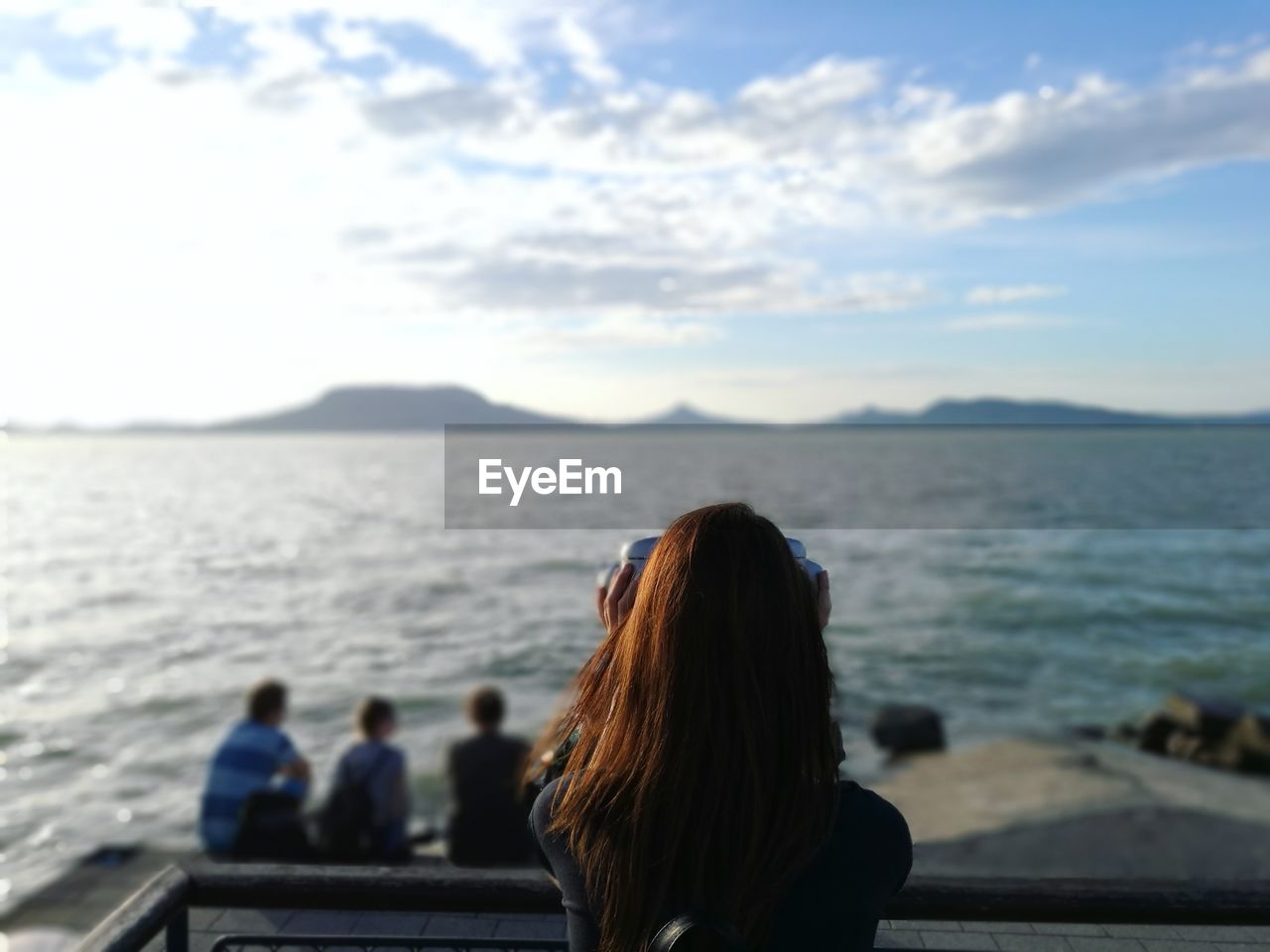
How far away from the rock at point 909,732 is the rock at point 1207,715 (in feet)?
14.1

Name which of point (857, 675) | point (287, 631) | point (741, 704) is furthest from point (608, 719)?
point (287, 631)

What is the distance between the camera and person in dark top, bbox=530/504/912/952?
1.82 metres

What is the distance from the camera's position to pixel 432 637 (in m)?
28.1

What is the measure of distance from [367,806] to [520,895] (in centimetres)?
566

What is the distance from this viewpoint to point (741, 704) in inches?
71.4

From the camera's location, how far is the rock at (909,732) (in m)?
17.3

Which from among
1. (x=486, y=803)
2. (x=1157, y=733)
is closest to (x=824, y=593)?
(x=486, y=803)

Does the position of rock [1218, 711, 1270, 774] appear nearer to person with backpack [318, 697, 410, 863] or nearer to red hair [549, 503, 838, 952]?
person with backpack [318, 697, 410, 863]

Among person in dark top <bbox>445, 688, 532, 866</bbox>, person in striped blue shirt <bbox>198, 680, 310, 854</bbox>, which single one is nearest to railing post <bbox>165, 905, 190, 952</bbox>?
person in striped blue shirt <bbox>198, 680, 310, 854</bbox>

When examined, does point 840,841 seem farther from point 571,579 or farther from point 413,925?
point 571,579

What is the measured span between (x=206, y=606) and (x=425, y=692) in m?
16.0

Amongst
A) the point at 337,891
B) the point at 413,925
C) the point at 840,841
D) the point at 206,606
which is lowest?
the point at 206,606

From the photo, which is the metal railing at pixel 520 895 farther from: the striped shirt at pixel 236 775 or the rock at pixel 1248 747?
the rock at pixel 1248 747

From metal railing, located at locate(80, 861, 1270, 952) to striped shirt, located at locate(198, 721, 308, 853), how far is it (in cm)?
547
